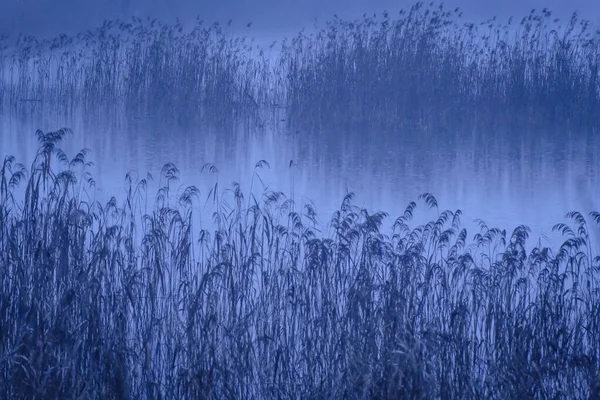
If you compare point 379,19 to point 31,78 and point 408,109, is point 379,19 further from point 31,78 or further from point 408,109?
point 31,78

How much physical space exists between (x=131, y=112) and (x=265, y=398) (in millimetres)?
6951

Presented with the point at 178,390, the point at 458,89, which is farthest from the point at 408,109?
the point at 178,390

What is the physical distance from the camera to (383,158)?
7.41 metres

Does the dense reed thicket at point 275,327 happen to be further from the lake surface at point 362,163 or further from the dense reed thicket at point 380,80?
the dense reed thicket at point 380,80

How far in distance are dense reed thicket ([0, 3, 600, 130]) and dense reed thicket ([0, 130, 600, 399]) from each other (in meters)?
5.62

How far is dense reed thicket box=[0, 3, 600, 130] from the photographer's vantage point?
8.82m

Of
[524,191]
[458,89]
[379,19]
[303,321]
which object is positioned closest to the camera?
[303,321]

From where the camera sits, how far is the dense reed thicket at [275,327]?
2494 millimetres

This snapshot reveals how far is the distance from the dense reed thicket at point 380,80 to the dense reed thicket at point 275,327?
221 inches

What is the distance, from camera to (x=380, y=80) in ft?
29.3

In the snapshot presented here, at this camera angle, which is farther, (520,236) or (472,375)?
(520,236)

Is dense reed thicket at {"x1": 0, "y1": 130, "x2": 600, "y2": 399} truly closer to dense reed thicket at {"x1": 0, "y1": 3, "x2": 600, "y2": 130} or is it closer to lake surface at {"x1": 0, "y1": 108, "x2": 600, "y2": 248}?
lake surface at {"x1": 0, "y1": 108, "x2": 600, "y2": 248}

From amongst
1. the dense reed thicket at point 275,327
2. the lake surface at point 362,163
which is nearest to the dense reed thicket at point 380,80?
the lake surface at point 362,163

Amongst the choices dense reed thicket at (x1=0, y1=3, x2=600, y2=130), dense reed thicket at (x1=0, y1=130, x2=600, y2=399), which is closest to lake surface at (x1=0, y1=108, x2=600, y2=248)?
dense reed thicket at (x1=0, y1=3, x2=600, y2=130)
